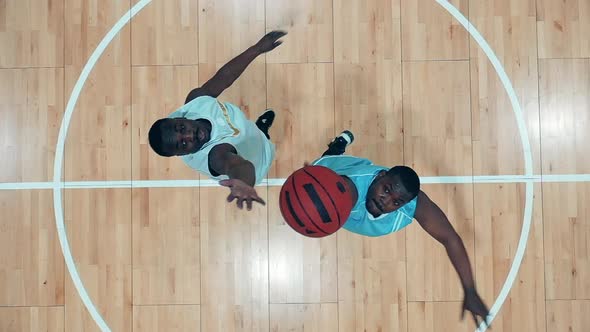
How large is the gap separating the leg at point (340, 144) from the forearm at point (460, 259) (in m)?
1.03

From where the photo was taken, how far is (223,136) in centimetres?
333

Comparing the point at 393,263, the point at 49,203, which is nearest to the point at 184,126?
the point at 49,203

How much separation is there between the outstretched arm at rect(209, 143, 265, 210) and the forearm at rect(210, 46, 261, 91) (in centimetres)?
71

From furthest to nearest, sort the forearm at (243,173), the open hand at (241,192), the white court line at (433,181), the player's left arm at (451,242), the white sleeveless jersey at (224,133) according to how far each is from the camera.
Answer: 1. the white court line at (433,181)
2. the player's left arm at (451,242)
3. the white sleeveless jersey at (224,133)
4. the forearm at (243,173)
5. the open hand at (241,192)

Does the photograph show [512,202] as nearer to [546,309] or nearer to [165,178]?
[546,309]

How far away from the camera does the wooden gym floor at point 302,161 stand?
3.92 metres

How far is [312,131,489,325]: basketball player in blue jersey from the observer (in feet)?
9.96

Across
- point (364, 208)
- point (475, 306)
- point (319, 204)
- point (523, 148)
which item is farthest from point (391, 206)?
point (523, 148)

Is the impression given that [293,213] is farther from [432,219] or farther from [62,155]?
[62,155]

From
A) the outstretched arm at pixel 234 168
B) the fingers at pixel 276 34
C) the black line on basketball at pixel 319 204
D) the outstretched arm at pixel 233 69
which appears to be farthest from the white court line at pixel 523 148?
the outstretched arm at pixel 234 168

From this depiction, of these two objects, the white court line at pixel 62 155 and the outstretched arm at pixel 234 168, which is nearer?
the outstretched arm at pixel 234 168

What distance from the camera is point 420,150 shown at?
3.96 meters

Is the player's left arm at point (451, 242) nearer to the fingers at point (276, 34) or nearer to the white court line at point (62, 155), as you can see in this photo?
the fingers at point (276, 34)

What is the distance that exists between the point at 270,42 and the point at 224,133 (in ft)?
3.18
